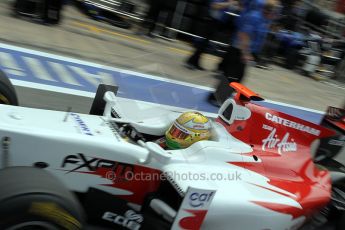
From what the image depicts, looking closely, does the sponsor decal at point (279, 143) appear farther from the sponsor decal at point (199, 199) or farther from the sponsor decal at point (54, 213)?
the sponsor decal at point (54, 213)

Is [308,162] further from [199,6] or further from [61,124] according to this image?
[199,6]

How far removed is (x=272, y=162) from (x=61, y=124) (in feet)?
5.37

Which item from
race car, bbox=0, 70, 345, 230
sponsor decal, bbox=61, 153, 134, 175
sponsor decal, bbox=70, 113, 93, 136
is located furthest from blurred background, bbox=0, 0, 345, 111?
sponsor decal, bbox=61, 153, 134, 175

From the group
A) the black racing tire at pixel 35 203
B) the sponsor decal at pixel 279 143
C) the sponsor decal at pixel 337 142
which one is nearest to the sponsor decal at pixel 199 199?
the black racing tire at pixel 35 203

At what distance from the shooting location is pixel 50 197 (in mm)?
2453

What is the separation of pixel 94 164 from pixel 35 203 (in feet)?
2.14

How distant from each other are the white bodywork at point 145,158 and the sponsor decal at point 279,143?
29 cm

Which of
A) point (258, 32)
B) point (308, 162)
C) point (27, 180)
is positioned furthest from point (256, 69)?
point (27, 180)

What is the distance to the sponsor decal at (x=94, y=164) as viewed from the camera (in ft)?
9.66

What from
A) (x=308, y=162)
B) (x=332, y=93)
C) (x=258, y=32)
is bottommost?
(x=332, y=93)

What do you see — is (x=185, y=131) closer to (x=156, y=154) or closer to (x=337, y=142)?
(x=156, y=154)

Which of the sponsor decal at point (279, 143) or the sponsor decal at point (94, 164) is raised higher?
the sponsor decal at point (279, 143)

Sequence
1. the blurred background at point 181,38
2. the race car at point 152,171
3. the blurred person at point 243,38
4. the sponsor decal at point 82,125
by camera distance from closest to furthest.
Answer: the race car at point 152,171, the sponsor decal at point 82,125, the blurred person at point 243,38, the blurred background at point 181,38

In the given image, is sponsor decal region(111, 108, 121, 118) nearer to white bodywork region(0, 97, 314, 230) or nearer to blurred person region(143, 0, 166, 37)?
white bodywork region(0, 97, 314, 230)
